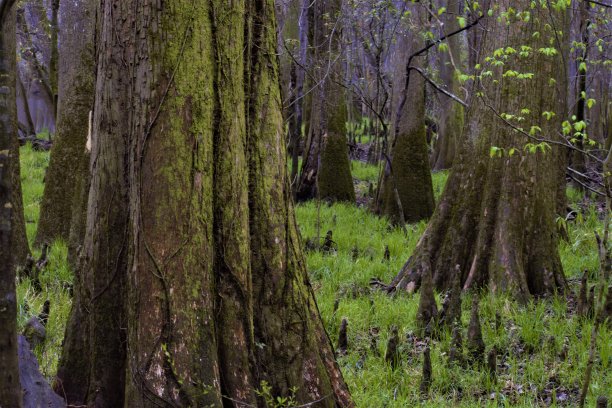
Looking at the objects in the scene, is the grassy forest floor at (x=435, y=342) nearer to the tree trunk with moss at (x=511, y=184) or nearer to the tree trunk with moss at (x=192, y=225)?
the tree trunk with moss at (x=511, y=184)


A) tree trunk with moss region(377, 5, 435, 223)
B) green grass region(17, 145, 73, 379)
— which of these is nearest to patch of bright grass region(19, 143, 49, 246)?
green grass region(17, 145, 73, 379)

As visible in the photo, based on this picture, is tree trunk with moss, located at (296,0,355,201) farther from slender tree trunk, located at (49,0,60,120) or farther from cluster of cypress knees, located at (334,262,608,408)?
cluster of cypress knees, located at (334,262,608,408)

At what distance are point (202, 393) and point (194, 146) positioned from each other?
1.08 m

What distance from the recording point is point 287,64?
13391 millimetres

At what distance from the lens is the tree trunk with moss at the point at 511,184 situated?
5.86 m

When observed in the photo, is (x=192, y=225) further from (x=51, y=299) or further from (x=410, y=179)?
(x=410, y=179)

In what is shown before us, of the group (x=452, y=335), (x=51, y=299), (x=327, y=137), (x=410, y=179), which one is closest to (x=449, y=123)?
(x=327, y=137)

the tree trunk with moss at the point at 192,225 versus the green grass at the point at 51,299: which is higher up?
the tree trunk with moss at the point at 192,225

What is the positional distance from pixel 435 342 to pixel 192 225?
2812 millimetres

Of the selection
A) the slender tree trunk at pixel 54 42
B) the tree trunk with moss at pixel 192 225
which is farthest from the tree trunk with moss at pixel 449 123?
the tree trunk with moss at pixel 192 225

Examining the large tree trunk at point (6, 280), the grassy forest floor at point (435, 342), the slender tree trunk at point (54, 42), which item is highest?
the slender tree trunk at point (54, 42)

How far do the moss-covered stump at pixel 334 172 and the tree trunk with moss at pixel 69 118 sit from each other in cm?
500

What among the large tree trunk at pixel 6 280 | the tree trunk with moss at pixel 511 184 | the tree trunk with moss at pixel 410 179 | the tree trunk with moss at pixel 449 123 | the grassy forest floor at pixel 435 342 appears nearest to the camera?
the large tree trunk at pixel 6 280

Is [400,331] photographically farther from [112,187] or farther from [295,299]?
[112,187]
